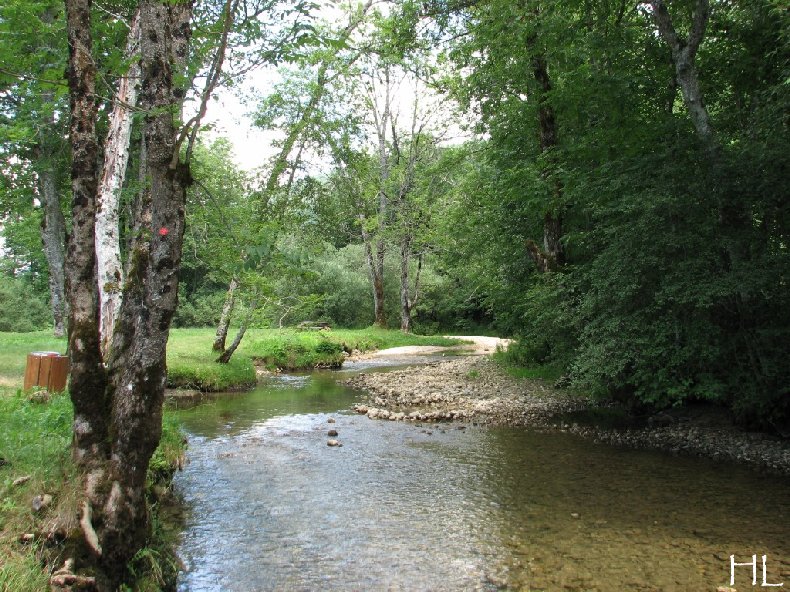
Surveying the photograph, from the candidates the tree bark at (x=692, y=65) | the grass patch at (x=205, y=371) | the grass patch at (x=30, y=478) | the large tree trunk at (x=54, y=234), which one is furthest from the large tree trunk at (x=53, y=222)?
the tree bark at (x=692, y=65)

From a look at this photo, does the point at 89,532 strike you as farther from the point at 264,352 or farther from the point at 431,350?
the point at 431,350

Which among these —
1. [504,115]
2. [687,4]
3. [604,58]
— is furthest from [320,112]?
[687,4]

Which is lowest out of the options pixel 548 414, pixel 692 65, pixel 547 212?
pixel 548 414

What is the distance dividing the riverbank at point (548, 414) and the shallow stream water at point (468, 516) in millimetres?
641

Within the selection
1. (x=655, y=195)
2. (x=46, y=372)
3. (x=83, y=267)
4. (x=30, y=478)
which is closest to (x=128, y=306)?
(x=83, y=267)

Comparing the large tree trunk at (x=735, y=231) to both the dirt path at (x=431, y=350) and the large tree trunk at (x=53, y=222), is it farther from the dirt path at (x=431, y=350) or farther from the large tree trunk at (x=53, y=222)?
the large tree trunk at (x=53, y=222)

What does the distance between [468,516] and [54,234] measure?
18.6m

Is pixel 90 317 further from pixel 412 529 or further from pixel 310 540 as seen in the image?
pixel 412 529

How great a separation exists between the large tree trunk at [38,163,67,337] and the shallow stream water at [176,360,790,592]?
13228 mm

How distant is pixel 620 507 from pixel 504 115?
37.1ft

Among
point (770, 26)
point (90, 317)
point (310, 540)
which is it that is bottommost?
point (310, 540)

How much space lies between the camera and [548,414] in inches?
442

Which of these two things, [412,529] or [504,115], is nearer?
[412,529]

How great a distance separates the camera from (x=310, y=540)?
217 inches
